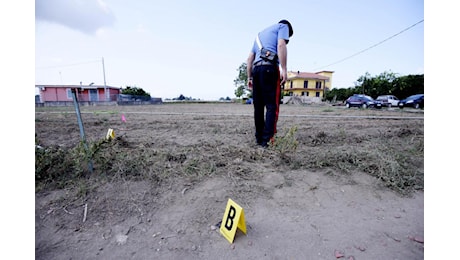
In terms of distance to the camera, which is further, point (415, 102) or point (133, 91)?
point (133, 91)

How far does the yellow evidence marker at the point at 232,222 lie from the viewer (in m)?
1.11

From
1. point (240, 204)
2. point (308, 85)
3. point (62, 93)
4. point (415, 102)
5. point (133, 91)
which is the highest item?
point (308, 85)

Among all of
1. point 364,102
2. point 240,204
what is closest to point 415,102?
point 364,102

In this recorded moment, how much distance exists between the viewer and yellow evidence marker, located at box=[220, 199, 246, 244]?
1.11 metres

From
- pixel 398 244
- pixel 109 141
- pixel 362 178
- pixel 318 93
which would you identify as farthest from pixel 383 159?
pixel 318 93

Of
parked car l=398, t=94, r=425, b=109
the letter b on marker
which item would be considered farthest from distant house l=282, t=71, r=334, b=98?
the letter b on marker

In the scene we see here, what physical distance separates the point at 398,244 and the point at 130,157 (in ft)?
6.68

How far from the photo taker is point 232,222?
1.13m

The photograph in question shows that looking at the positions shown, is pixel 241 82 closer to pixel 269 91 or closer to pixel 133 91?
pixel 133 91

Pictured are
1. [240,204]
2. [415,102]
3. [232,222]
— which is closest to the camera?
[232,222]

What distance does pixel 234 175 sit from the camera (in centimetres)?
172

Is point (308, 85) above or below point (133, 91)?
above

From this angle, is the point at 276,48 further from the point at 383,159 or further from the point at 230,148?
the point at 383,159

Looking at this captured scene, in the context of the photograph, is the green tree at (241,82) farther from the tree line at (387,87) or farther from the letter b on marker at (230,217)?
the letter b on marker at (230,217)
